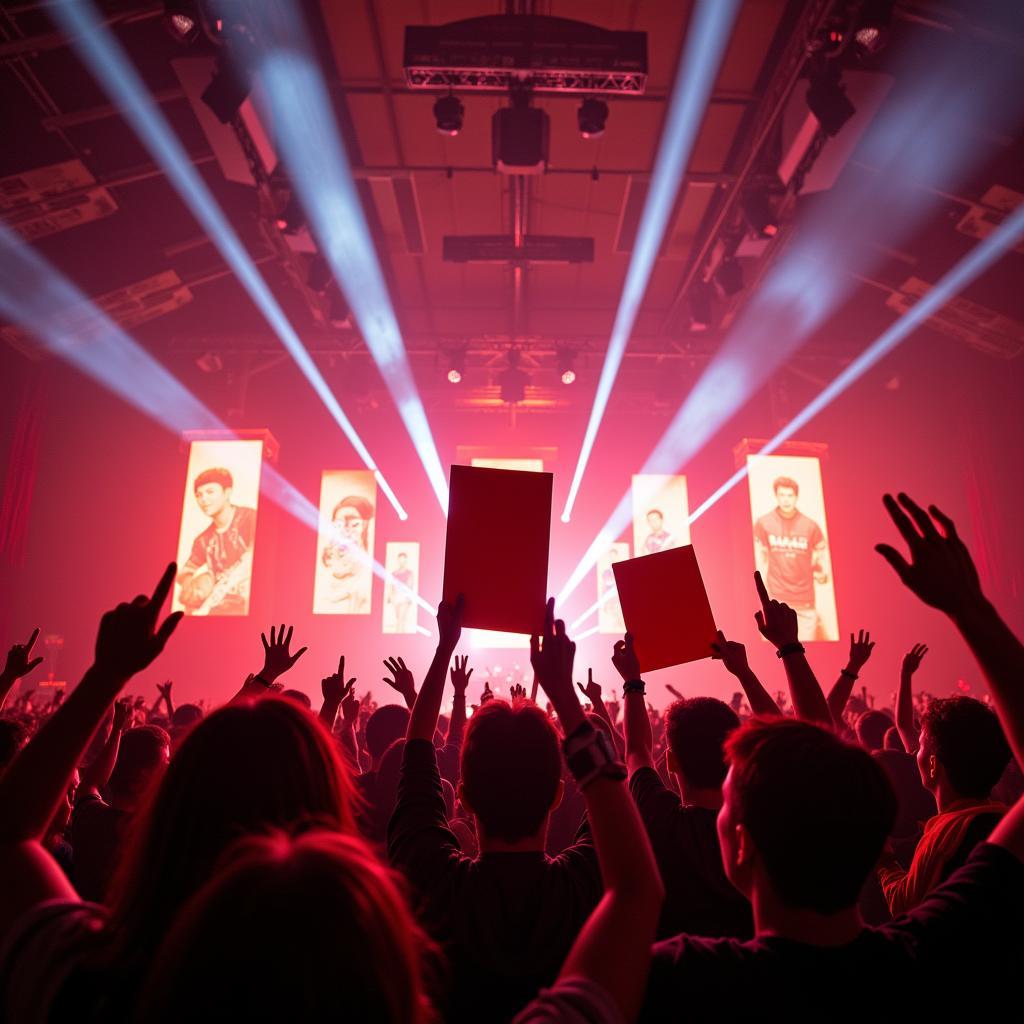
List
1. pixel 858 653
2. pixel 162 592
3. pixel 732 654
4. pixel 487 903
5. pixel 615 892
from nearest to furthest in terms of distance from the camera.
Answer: pixel 615 892 < pixel 162 592 < pixel 487 903 < pixel 732 654 < pixel 858 653

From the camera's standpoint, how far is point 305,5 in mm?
7723

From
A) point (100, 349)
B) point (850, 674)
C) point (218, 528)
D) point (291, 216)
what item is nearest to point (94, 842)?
point (850, 674)

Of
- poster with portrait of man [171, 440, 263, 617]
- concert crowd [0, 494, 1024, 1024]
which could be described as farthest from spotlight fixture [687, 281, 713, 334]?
concert crowd [0, 494, 1024, 1024]

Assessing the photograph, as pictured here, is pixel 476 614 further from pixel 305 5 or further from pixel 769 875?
pixel 305 5

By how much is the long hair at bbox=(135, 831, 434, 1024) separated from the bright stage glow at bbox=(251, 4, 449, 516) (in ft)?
29.6

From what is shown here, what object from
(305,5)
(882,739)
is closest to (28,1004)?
(882,739)

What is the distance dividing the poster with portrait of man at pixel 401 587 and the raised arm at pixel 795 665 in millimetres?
13575

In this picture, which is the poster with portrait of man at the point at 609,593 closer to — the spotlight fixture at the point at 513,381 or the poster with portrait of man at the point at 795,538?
the poster with portrait of man at the point at 795,538

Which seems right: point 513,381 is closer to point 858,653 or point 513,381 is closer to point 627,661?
point 858,653

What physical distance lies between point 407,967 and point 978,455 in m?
16.6

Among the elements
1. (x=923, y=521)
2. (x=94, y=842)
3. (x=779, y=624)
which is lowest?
(x=94, y=842)

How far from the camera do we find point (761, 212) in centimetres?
970

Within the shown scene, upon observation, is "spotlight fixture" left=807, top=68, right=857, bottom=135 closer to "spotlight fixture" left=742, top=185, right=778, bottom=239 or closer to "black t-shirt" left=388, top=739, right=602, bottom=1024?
"spotlight fixture" left=742, top=185, right=778, bottom=239

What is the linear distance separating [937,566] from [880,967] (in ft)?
2.19
